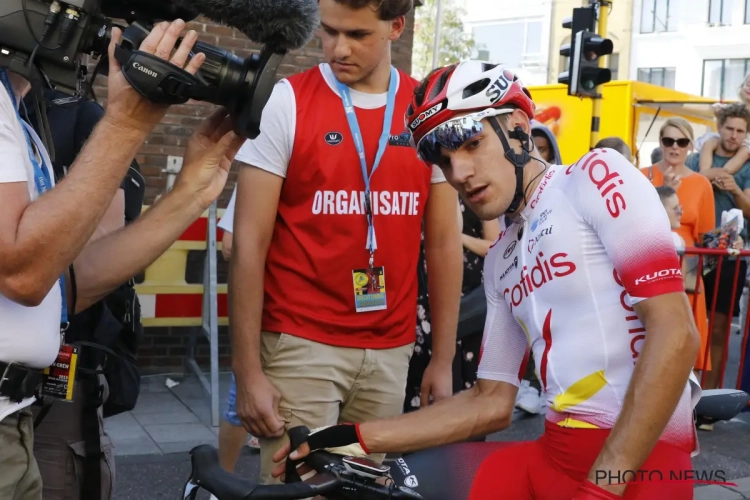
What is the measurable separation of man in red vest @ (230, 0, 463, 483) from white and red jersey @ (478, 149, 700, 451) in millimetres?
908

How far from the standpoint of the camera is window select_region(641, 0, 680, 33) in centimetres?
3909

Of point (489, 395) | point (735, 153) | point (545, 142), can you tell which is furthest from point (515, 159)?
point (735, 153)

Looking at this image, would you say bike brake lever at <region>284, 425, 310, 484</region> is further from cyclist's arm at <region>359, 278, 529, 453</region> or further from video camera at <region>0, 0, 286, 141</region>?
video camera at <region>0, 0, 286, 141</region>

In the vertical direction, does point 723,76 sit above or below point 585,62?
above

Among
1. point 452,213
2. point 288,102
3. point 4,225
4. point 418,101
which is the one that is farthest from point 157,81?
point 452,213

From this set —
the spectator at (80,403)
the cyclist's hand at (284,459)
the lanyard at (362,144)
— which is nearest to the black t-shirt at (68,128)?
the spectator at (80,403)

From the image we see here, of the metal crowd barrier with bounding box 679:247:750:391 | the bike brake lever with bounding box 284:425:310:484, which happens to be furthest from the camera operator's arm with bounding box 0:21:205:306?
→ the metal crowd barrier with bounding box 679:247:750:391

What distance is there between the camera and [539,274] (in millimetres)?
2455

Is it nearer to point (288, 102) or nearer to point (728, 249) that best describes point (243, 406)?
point (288, 102)

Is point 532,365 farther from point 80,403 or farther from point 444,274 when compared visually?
point 80,403

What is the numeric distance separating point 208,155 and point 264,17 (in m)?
0.48

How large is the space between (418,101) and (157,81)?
91cm

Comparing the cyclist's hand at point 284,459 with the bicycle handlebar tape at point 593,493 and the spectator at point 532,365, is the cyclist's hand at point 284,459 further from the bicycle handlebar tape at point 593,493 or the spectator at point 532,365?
the spectator at point 532,365

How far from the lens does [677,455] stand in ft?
7.53
